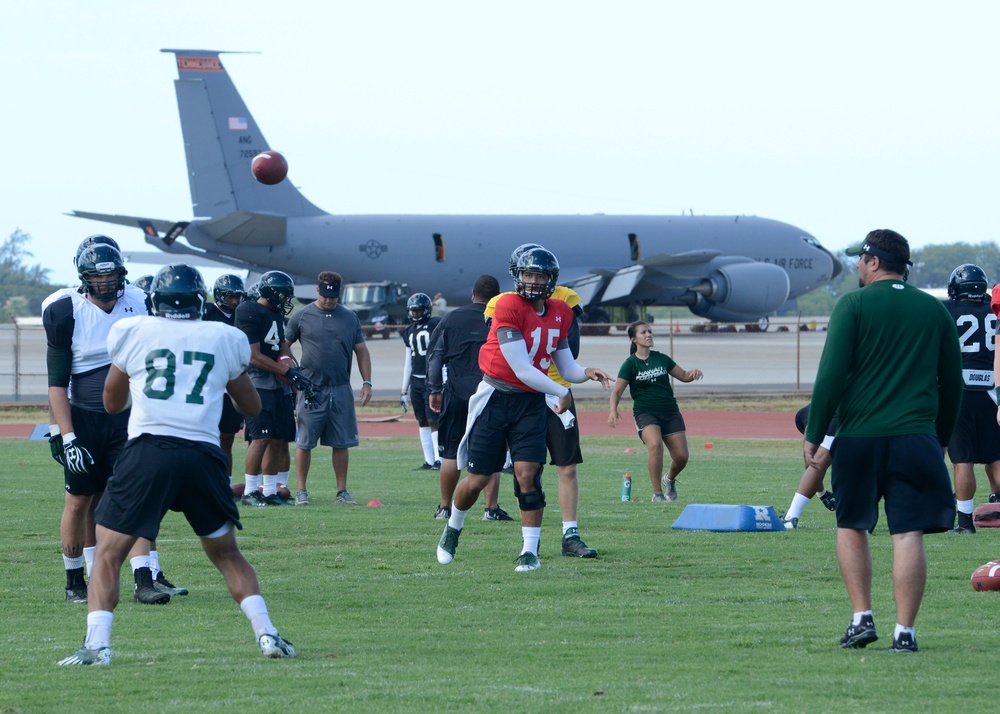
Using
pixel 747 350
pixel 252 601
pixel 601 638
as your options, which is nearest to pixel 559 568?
pixel 601 638

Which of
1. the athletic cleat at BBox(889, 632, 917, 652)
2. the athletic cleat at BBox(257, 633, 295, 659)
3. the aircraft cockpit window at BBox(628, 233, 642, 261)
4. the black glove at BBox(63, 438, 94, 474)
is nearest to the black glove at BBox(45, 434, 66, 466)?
the black glove at BBox(63, 438, 94, 474)

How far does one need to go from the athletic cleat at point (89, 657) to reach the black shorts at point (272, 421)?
596cm

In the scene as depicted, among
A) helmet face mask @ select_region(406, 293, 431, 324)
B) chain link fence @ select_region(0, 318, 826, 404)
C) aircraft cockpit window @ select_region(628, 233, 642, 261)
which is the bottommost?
chain link fence @ select_region(0, 318, 826, 404)

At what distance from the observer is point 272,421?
1159 cm

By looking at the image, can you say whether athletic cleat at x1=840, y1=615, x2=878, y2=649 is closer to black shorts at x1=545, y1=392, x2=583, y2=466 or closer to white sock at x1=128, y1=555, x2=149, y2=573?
black shorts at x1=545, y1=392, x2=583, y2=466

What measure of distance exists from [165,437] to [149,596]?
2.04m

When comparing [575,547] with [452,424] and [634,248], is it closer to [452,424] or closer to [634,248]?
[452,424]

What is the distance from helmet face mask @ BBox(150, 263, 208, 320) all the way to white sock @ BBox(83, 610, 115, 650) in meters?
1.20

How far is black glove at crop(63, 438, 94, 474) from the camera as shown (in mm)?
6625

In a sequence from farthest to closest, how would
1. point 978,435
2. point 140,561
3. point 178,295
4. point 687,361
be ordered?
point 687,361 < point 978,435 < point 140,561 < point 178,295

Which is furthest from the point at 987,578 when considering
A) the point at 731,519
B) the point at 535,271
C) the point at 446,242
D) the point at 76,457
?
the point at 446,242

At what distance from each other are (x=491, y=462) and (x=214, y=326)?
308 centimetres

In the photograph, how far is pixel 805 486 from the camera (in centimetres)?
991

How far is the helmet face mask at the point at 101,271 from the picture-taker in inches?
273
